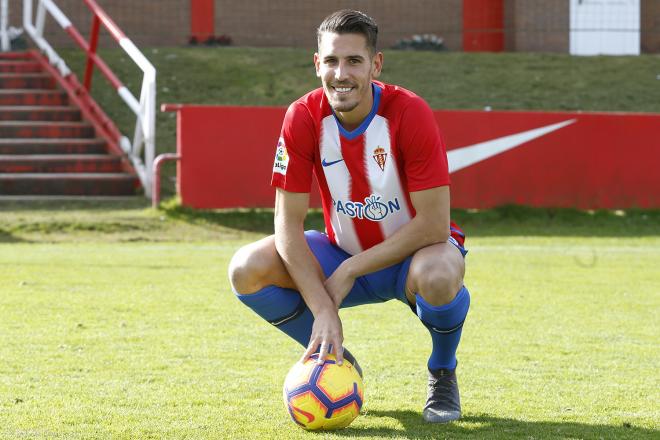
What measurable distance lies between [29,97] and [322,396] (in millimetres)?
13893

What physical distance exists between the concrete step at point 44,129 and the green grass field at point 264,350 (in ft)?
16.1

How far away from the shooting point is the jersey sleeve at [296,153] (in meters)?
4.91

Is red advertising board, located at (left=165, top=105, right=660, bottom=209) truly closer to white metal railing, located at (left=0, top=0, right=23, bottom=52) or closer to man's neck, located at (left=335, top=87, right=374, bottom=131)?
white metal railing, located at (left=0, top=0, right=23, bottom=52)

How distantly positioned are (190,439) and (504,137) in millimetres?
10746

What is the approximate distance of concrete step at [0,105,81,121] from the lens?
56.2ft

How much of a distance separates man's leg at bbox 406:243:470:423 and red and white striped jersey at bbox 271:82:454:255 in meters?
0.28

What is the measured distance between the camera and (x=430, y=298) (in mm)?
4672

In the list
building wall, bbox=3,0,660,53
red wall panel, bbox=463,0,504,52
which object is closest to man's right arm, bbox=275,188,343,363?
building wall, bbox=3,0,660,53

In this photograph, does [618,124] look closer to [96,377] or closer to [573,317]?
[573,317]

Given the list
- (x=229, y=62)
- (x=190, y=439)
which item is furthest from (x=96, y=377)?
(x=229, y=62)

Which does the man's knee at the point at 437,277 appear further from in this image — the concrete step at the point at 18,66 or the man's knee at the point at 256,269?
the concrete step at the point at 18,66

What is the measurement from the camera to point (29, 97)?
17.5 meters

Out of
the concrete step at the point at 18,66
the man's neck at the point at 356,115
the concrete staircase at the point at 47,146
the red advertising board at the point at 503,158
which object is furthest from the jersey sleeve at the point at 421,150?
the concrete step at the point at 18,66

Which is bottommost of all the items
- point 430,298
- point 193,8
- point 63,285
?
point 63,285
